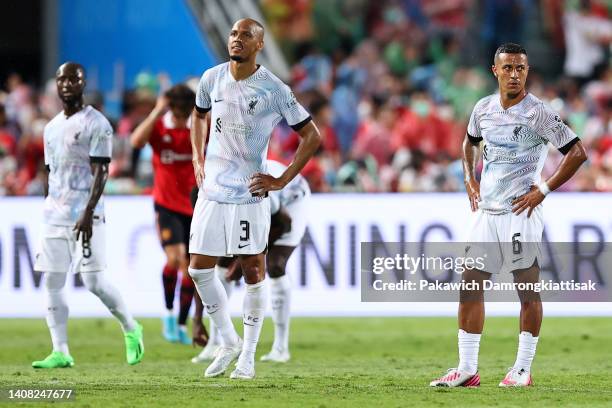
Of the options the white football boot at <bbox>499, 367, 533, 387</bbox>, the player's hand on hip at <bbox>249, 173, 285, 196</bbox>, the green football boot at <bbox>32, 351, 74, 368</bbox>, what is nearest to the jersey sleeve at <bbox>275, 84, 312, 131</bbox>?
the player's hand on hip at <bbox>249, 173, 285, 196</bbox>

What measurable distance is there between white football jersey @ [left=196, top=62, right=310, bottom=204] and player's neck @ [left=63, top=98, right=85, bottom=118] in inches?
67.9

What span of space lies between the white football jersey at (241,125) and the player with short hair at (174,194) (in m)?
3.13

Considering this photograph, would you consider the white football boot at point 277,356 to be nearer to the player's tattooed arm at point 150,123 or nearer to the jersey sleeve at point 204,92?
the player's tattooed arm at point 150,123

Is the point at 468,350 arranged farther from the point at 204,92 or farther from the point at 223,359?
the point at 204,92

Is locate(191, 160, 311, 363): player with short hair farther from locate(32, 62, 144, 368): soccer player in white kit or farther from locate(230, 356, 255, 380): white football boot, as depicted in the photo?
locate(230, 356, 255, 380): white football boot

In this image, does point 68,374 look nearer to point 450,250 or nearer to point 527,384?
point 527,384

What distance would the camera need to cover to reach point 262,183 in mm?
10742

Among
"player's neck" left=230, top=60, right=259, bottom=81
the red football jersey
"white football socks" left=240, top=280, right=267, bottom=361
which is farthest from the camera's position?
the red football jersey

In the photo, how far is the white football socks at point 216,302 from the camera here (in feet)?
35.7

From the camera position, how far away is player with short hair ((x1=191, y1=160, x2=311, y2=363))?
42.4 ft

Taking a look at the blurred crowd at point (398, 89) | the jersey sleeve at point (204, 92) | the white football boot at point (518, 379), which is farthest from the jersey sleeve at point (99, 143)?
the blurred crowd at point (398, 89)

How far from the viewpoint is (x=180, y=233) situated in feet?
47.0

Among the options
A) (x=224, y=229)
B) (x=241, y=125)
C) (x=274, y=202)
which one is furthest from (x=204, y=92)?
(x=274, y=202)

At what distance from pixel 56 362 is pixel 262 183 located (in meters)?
2.70
